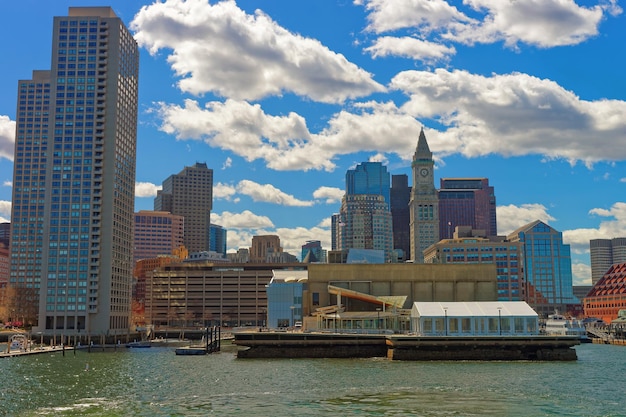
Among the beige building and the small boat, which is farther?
the beige building

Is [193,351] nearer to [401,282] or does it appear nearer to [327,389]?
[401,282]

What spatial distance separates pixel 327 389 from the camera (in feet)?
244

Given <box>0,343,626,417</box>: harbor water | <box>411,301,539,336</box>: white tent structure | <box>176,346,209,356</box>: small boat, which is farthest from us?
<box>176,346,209,356</box>: small boat

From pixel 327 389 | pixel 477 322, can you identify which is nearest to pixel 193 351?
pixel 477 322

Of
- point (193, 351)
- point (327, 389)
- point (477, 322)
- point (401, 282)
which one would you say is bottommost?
point (193, 351)

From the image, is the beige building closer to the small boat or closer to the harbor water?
the small boat

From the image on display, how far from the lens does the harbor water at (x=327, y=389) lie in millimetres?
61344

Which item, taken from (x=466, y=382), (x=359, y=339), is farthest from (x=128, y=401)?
(x=359, y=339)

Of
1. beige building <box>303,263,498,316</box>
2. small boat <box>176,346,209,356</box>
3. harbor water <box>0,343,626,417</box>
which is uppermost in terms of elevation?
beige building <box>303,263,498,316</box>

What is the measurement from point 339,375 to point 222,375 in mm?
15861

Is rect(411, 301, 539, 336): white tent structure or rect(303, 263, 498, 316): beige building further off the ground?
rect(303, 263, 498, 316): beige building

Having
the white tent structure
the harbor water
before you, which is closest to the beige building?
the white tent structure

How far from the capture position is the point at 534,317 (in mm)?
118312

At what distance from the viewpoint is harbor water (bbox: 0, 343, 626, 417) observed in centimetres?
6134
